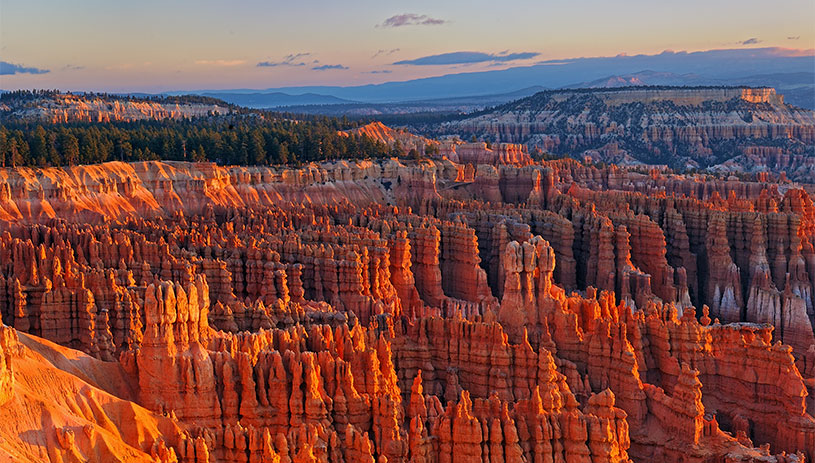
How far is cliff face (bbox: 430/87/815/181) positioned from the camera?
158 m

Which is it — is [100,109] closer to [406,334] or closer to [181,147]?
[181,147]

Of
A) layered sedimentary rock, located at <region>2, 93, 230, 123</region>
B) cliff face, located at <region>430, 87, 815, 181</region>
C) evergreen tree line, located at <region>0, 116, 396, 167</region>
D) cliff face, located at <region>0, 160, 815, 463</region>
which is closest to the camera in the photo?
cliff face, located at <region>0, 160, 815, 463</region>

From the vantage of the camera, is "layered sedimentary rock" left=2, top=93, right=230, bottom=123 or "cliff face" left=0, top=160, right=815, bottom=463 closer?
"cliff face" left=0, top=160, right=815, bottom=463

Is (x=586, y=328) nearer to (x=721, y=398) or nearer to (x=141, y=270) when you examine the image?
(x=721, y=398)

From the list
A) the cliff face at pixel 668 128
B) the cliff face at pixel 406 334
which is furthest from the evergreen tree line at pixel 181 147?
the cliff face at pixel 668 128

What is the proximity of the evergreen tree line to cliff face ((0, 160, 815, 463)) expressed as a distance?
7.29 metres

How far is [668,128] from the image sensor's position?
560 ft

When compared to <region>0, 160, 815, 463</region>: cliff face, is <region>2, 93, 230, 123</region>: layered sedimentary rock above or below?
above

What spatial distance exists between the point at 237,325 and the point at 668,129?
144265 mm

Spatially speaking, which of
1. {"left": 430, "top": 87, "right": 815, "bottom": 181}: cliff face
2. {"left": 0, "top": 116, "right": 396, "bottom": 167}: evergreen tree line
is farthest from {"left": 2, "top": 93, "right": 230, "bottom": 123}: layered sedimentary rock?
{"left": 0, "top": 116, "right": 396, "bottom": 167}: evergreen tree line

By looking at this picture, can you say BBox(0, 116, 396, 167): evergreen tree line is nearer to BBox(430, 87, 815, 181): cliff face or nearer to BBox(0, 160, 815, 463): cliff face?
BBox(0, 160, 815, 463): cliff face

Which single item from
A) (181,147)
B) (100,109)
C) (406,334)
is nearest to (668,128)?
(100,109)

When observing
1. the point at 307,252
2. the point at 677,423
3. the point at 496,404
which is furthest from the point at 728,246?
the point at 496,404

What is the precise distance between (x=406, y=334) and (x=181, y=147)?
5574cm
